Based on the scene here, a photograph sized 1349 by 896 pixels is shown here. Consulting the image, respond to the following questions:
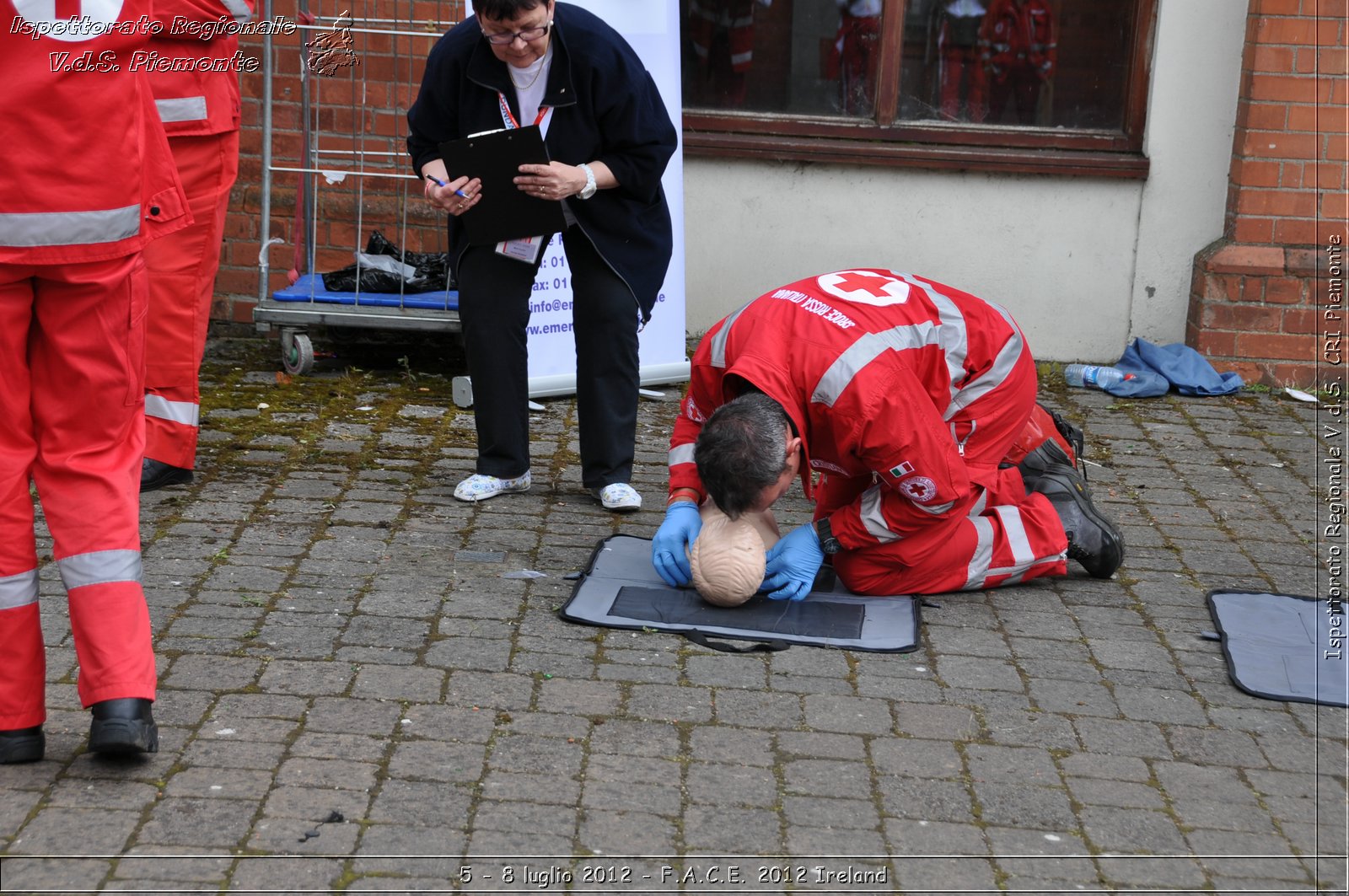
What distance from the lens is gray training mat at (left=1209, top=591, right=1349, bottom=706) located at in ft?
12.0

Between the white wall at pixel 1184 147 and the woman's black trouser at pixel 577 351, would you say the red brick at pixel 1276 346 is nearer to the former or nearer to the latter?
the white wall at pixel 1184 147

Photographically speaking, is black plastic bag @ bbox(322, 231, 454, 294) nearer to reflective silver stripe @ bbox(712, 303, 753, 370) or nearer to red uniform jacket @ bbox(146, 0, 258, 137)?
red uniform jacket @ bbox(146, 0, 258, 137)

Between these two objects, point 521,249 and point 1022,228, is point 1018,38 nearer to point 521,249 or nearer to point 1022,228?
point 1022,228

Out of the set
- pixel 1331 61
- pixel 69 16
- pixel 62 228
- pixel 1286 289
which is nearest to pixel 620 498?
pixel 62 228

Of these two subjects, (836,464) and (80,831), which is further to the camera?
(836,464)

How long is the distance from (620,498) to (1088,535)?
4.89ft

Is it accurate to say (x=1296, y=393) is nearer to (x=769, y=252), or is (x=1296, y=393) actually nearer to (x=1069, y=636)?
(x=769, y=252)

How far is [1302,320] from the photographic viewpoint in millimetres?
6551

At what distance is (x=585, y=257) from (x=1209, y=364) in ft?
10.8

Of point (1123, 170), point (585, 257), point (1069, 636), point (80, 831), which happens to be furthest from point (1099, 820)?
point (1123, 170)

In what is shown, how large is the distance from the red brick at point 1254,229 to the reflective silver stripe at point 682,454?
3.55m

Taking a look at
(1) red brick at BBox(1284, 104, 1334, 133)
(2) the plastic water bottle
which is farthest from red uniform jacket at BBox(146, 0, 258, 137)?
(1) red brick at BBox(1284, 104, 1334, 133)

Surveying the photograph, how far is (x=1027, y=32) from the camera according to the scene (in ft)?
22.4

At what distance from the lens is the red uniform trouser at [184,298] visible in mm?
4664
